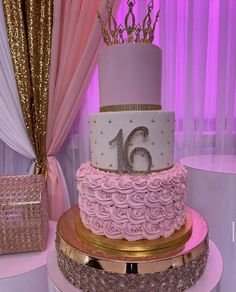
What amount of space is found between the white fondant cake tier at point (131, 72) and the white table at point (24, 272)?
2.65ft

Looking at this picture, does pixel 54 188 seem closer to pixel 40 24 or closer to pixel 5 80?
pixel 5 80

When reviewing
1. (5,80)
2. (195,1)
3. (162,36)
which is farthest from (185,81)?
(5,80)

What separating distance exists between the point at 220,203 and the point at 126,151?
823 millimetres

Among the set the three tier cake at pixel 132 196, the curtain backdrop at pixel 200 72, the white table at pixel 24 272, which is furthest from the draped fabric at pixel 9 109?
the curtain backdrop at pixel 200 72

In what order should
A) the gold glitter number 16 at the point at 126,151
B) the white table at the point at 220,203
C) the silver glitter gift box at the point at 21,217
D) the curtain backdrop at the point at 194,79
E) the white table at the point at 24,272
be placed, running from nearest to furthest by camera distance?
the gold glitter number 16 at the point at 126,151
the white table at the point at 24,272
the silver glitter gift box at the point at 21,217
the white table at the point at 220,203
the curtain backdrop at the point at 194,79

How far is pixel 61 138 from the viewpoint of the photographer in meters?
1.66

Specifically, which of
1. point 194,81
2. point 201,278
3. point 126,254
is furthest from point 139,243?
point 194,81

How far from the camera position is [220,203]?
4.42 ft

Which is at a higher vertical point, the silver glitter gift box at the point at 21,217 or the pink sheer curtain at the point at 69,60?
Answer: the pink sheer curtain at the point at 69,60

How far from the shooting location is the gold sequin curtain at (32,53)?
1.51 meters

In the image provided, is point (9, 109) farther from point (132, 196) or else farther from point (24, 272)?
point (132, 196)

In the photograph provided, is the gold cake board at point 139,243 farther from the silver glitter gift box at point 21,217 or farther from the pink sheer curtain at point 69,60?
the pink sheer curtain at point 69,60

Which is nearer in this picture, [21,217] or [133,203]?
[133,203]

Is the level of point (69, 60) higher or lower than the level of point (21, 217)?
higher
